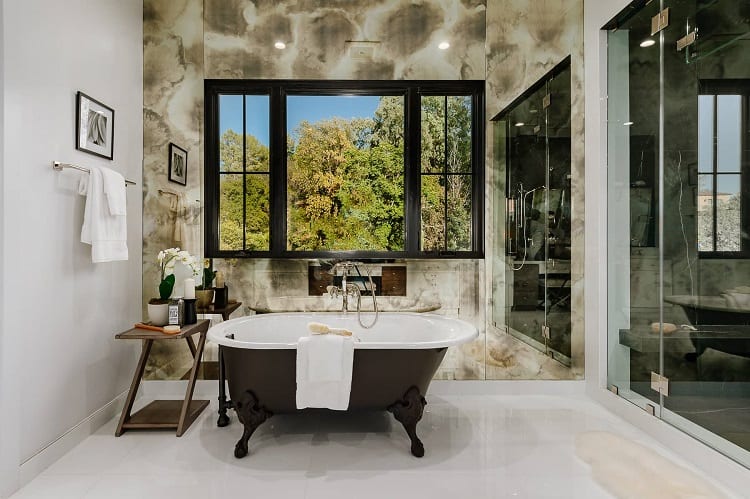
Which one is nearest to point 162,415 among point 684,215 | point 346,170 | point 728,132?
point 346,170

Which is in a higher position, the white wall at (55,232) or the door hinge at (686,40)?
the door hinge at (686,40)

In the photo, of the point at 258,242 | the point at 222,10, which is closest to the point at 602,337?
the point at 258,242

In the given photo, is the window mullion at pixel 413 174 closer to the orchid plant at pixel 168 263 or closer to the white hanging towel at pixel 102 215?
the orchid plant at pixel 168 263

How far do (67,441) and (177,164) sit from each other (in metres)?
1.88

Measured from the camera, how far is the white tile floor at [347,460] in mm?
2049

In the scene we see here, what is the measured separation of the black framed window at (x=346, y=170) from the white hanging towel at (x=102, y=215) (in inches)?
30.3

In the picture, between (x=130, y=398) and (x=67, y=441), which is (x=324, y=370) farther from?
(x=67, y=441)

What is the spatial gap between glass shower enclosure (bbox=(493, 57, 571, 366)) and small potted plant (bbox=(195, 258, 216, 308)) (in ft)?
7.18

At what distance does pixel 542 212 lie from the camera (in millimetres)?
3117

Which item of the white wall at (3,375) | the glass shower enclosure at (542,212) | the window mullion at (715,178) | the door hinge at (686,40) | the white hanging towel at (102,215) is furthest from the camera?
the glass shower enclosure at (542,212)

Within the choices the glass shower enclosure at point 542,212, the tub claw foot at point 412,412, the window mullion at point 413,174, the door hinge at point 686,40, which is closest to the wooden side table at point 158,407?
the tub claw foot at point 412,412

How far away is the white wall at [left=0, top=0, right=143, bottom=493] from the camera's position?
2.06m

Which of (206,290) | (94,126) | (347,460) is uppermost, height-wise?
(94,126)

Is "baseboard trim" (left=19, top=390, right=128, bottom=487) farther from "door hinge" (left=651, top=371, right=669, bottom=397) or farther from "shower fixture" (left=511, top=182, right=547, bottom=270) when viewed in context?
"door hinge" (left=651, top=371, right=669, bottom=397)
